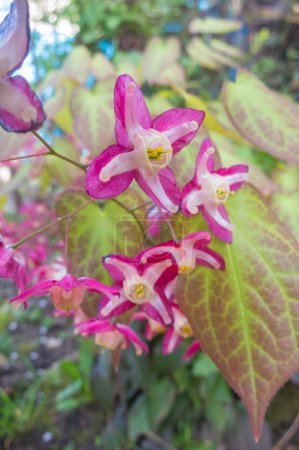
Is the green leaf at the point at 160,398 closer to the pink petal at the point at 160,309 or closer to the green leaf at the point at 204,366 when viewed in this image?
the green leaf at the point at 204,366

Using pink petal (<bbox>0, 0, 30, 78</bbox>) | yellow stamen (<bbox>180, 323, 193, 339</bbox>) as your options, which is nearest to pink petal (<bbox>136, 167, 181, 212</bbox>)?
pink petal (<bbox>0, 0, 30, 78</bbox>)

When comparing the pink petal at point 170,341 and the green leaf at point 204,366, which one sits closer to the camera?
the pink petal at point 170,341

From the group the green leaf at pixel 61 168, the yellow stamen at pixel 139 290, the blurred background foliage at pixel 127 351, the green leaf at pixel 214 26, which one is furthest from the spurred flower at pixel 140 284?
the green leaf at pixel 214 26

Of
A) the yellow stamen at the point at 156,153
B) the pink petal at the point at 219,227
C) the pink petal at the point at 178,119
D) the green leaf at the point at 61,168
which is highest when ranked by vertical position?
the pink petal at the point at 178,119

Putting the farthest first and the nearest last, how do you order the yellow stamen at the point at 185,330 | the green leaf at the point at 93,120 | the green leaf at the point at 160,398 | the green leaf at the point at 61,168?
the green leaf at the point at 160,398 < the green leaf at the point at 61,168 < the green leaf at the point at 93,120 < the yellow stamen at the point at 185,330

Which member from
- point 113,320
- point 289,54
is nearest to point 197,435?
point 113,320

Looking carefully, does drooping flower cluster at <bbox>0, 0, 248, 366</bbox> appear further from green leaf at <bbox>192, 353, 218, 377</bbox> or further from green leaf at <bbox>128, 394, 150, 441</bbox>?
green leaf at <bbox>128, 394, 150, 441</bbox>
